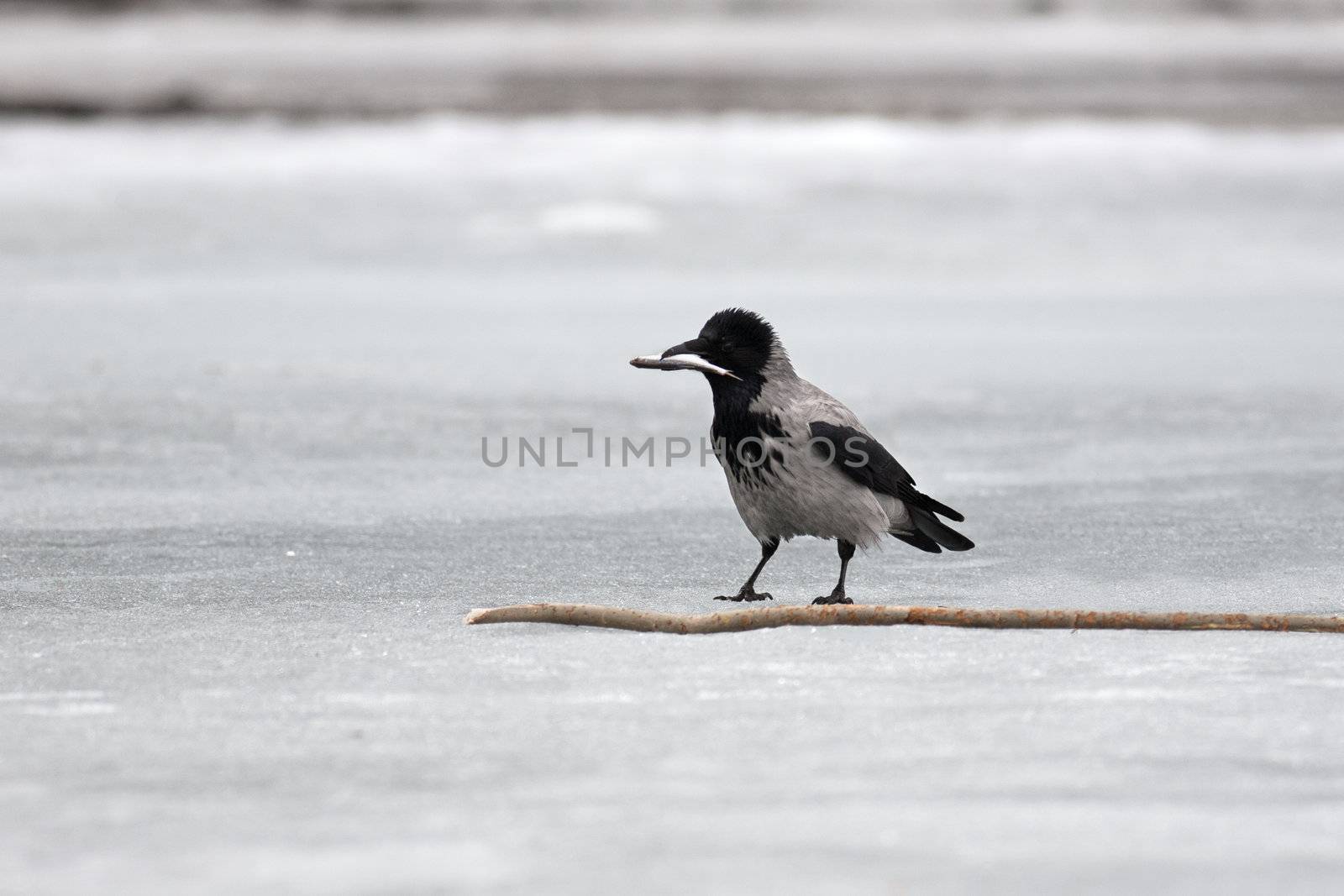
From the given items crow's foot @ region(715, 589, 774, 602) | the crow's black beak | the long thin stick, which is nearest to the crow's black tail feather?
crow's foot @ region(715, 589, 774, 602)

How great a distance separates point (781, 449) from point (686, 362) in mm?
435

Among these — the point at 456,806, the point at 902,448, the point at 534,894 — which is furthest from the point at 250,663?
the point at 902,448

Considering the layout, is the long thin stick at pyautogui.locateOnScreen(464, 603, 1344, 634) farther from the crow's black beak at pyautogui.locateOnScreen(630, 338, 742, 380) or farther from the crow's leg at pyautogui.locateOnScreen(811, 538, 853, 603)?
the crow's black beak at pyautogui.locateOnScreen(630, 338, 742, 380)

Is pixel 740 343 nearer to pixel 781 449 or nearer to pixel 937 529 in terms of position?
pixel 781 449

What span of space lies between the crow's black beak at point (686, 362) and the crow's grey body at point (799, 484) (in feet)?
0.52

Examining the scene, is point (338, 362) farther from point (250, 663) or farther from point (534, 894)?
point (534, 894)

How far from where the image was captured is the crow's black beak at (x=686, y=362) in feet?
17.1

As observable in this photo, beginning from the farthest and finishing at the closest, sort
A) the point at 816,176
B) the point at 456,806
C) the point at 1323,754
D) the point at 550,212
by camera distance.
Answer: the point at 816,176
the point at 550,212
the point at 1323,754
the point at 456,806

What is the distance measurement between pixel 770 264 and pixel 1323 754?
18.0 m

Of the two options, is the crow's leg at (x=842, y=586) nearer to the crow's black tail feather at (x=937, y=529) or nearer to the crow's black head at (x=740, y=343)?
the crow's black tail feather at (x=937, y=529)

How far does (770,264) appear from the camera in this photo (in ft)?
69.4

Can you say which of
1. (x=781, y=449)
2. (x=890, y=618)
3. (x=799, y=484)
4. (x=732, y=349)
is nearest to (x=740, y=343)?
(x=732, y=349)

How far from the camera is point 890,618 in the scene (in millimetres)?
4578

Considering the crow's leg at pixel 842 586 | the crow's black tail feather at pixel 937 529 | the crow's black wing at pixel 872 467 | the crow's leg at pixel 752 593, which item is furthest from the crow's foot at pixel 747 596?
the crow's black tail feather at pixel 937 529
